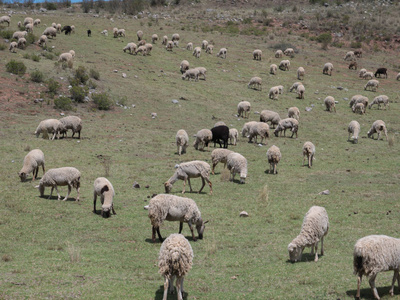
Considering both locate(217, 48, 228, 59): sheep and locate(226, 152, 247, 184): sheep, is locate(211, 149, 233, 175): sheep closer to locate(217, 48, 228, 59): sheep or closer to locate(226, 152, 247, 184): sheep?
locate(226, 152, 247, 184): sheep

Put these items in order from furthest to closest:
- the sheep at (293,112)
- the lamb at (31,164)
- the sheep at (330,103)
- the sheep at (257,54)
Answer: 1. the sheep at (257,54)
2. the sheep at (330,103)
3. the sheep at (293,112)
4. the lamb at (31,164)

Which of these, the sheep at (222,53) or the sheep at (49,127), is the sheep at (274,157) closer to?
the sheep at (49,127)

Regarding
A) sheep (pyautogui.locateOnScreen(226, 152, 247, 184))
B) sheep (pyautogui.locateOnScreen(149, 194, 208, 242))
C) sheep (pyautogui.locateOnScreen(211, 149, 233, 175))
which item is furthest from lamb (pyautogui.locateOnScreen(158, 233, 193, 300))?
sheep (pyautogui.locateOnScreen(211, 149, 233, 175))

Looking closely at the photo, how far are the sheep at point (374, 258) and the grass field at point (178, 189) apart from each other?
554 millimetres

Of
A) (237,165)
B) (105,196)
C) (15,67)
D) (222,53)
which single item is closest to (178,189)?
(237,165)

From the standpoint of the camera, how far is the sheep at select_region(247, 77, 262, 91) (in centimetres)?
3994

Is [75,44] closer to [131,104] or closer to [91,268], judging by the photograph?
[131,104]

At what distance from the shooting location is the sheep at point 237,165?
18.9 meters

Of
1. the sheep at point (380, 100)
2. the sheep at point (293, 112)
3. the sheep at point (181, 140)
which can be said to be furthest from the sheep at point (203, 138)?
the sheep at point (380, 100)

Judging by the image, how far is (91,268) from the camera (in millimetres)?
9930

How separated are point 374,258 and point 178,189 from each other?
10.3 meters

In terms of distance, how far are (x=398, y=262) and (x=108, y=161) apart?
15.3 metres

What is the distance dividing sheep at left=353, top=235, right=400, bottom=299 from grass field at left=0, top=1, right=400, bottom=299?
1.82 ft

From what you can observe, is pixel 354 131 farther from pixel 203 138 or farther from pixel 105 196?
pixel 105 196
